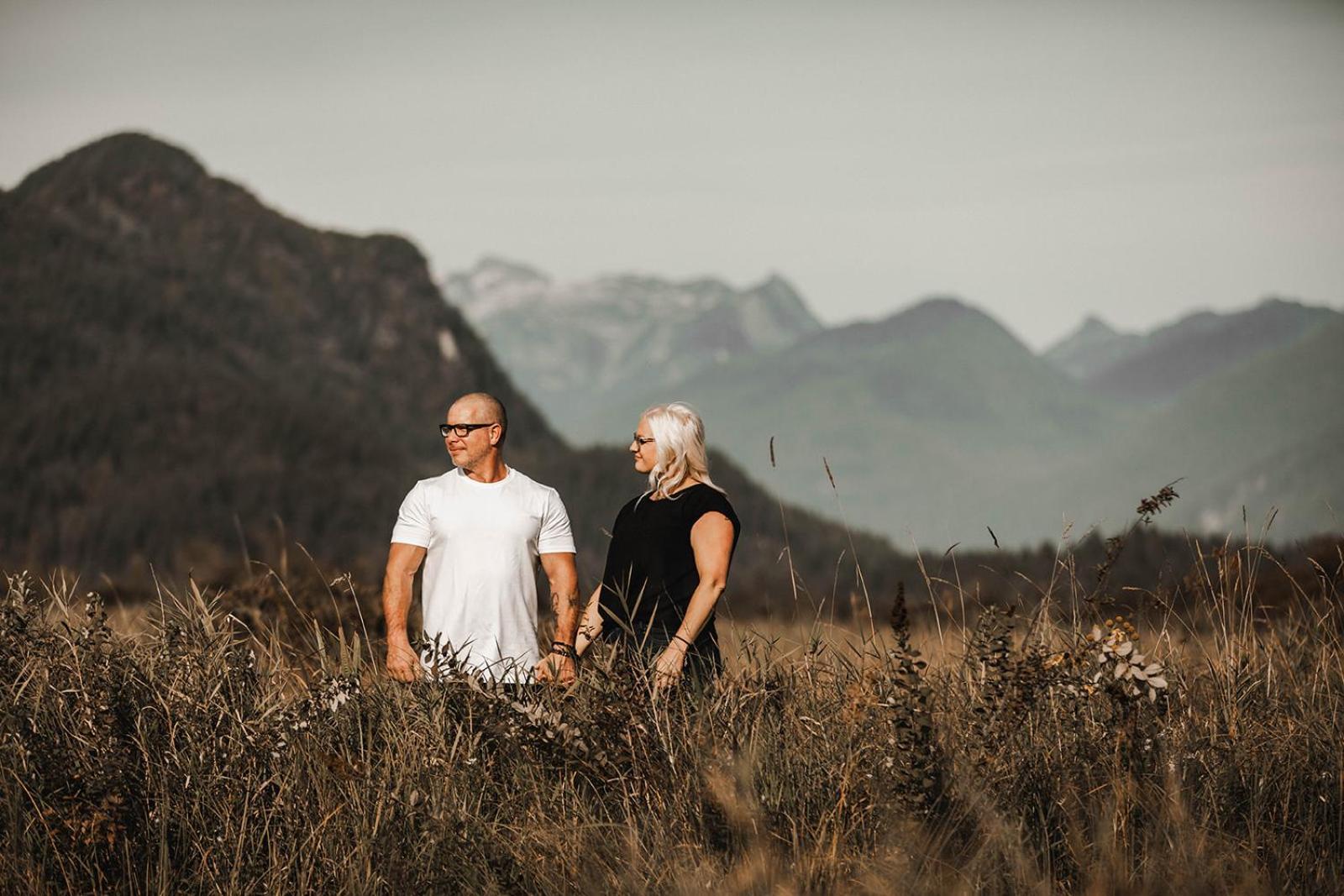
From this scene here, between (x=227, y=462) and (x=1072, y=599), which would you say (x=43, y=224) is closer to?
(x=227, y=462)

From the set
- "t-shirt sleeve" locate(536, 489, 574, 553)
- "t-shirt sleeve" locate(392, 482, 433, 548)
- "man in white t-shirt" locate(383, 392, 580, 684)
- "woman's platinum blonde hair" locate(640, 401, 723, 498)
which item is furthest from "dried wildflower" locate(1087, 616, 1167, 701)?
"t-shirt sleeve" locate(392, 482, 433, 548)

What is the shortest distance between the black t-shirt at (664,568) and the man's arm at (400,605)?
738mm

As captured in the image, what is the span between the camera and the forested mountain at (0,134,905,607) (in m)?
61.3

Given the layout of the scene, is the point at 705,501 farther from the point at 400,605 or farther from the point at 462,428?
the point at 400,605

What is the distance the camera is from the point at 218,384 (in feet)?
263

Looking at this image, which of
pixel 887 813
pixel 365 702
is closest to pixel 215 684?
pixel 365 702

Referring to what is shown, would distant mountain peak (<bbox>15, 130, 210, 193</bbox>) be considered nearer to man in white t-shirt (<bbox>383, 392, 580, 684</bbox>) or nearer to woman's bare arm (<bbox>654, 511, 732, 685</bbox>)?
man in white t-shirt (<bbox>383, 392, 580, 684</bbox>)

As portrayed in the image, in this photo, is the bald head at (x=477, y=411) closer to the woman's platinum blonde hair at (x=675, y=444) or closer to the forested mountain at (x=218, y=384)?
the woman's platinum blonde hair at (x=675, y=444)

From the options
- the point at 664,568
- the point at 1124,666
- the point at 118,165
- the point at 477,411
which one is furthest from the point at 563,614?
the point at 118,165

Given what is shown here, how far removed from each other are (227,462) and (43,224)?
36.5 metres

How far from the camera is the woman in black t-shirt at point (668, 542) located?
5.31 meters

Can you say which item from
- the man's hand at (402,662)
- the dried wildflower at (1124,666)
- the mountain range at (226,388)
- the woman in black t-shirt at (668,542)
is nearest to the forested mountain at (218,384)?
the mountain range at (226,388)

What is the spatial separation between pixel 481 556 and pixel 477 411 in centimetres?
55

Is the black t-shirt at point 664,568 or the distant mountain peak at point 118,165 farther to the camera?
the distant mountain peak at point 118,165
